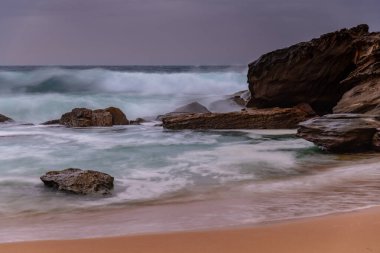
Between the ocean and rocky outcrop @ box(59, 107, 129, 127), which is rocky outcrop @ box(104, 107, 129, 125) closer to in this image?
rocky outcrop @ box(59, 107, 129, 127)

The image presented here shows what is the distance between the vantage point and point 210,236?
3.18 metres

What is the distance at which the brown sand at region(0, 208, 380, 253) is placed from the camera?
2.80 meters

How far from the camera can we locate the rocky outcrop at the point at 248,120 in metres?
11.3

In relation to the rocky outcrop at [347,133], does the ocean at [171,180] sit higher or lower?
lower

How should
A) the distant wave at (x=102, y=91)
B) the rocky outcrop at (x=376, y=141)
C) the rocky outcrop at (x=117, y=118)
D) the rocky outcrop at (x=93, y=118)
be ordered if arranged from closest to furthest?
1. the rocky outcrop at (x=376, y=141)
2. the rocky outcrop at (x=93, y=118)
3. the rocky outcrop at (x=117, y=118)
4. the distant wave at (x=102, y=91)

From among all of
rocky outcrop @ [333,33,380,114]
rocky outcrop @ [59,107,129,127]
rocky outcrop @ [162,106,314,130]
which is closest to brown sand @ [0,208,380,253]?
rocky outcrop @ [333,33,380,114]

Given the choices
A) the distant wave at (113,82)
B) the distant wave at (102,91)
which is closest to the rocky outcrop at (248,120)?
the distant wave at (102,91)

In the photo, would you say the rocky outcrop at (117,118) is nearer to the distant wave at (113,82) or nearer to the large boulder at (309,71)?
the large boulder at (309,71)

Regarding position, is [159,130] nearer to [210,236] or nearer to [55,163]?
[55,163]

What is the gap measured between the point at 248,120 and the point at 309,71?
5.91 ft

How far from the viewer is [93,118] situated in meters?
12.8

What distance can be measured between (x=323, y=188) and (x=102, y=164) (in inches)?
132

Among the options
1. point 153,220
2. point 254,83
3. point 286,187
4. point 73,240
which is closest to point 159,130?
point 254,83

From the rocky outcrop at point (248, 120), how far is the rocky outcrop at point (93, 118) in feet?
6.28
